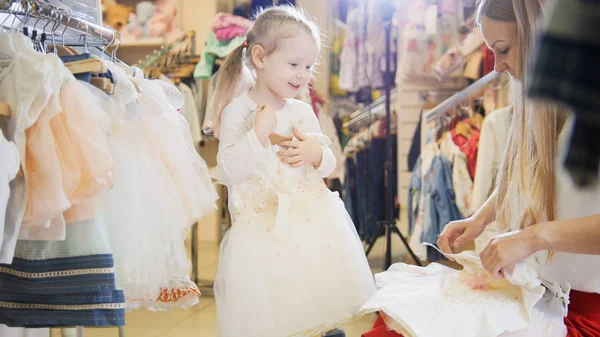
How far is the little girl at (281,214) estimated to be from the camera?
1800 millimetres

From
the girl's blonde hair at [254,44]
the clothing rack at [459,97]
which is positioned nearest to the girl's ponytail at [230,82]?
the girl's blonde hair at [254,44]

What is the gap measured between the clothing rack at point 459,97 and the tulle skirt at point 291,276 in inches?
77.4

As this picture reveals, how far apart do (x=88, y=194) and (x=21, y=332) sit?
1.04 m

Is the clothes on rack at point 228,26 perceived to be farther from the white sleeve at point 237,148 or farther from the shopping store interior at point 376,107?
the white sleeve at point 237,148

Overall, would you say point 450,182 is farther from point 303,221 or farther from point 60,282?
point 60,282

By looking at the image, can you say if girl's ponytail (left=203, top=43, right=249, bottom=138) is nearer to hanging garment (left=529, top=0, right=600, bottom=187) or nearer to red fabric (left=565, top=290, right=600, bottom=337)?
red fabric (left=565, top=290, right=600, bottom=337)

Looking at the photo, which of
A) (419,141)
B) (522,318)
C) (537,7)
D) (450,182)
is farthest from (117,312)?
(419,141)

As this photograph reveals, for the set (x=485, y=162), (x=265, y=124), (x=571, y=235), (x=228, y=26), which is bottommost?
(x=485, y=162)

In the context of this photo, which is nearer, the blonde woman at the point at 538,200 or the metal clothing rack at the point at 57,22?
the blonde woman at the point at 538,200

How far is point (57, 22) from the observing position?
1716mm

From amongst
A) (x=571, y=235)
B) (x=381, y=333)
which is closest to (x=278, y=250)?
(x=381, y=333)

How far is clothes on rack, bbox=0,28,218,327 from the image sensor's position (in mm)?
1319

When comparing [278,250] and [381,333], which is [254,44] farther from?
[381,333]

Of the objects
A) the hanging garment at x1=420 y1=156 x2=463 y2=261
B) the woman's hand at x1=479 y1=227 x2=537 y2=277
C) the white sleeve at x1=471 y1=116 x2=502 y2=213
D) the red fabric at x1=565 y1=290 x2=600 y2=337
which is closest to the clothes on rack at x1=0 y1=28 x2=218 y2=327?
the woman's hand at x1=479 y1=227 x2=537 y2=277
